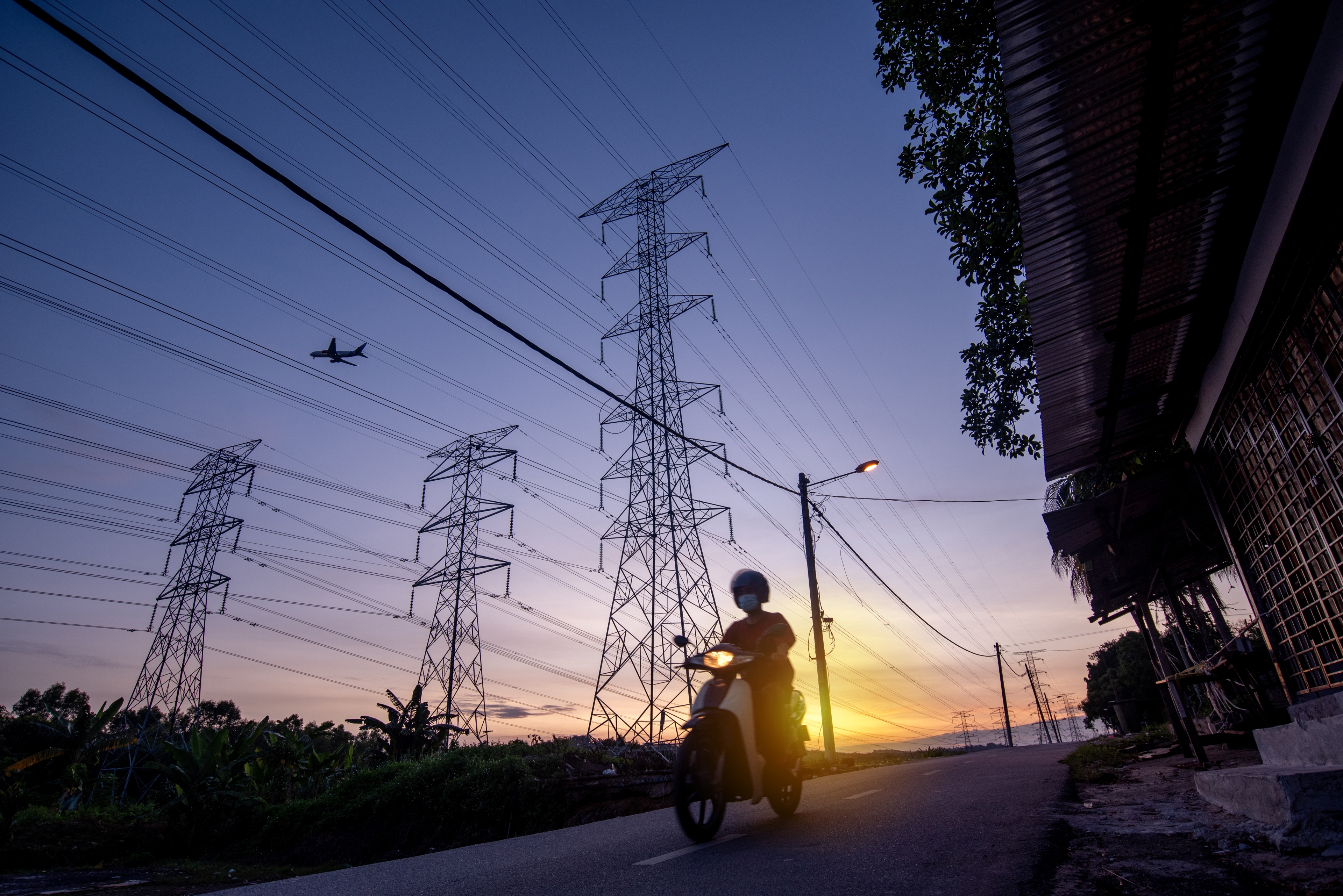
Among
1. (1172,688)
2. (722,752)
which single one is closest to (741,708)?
(722,752)

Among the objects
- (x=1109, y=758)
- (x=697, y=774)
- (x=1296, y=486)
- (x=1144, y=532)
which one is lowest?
(x=1109, y=758)

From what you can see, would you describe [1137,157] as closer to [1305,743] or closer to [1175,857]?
[1175,857]

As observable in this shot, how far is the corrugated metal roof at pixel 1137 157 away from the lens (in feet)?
10.1

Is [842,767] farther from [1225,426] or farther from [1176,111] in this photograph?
[1176,111]

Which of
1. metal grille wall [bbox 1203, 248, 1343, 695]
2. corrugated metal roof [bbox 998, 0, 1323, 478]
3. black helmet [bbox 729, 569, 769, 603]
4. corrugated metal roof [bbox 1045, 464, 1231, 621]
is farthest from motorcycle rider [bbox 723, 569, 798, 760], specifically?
corrugated metal roof [bbox 1045, 464, 1231, 621]

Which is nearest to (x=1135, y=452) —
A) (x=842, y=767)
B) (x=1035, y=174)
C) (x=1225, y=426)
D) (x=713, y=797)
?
(x=1225, y=426)

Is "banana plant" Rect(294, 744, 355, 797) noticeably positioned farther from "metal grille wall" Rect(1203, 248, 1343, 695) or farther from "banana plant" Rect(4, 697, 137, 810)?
"metal grille wall" Rect(1203, 248, 1343, 695)

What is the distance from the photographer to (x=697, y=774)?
4.07 m

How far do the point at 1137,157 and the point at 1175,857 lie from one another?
3.52 metres

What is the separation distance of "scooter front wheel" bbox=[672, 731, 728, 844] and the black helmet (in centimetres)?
113

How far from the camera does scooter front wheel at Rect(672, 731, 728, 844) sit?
4059 millimetres

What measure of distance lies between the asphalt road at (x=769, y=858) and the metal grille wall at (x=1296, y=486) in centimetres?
251

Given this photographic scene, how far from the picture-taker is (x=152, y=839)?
17734mm

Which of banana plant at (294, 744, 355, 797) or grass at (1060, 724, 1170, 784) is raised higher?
banana plant at (294, 744, 355, 797)
